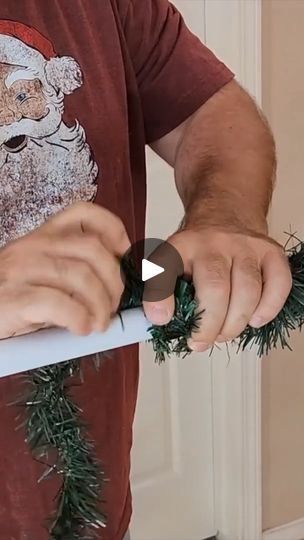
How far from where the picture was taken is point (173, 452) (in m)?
1.96

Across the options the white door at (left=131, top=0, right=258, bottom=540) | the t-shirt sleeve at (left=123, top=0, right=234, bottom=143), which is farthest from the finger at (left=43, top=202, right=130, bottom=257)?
the white door at (left=131, top=0, right=258, bottom=540)

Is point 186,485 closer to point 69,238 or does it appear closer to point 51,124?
point 51,124

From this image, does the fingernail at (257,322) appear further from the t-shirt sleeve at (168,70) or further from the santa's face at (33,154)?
the t-shirt sleeve at (168,70)

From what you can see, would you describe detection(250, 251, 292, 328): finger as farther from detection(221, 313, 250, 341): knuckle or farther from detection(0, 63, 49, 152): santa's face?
detection(0, 63, 49, 152): santa's face

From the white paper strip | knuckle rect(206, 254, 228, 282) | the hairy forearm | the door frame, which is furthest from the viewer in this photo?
the door frame

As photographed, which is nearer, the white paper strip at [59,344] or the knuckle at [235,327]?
the white paper strip at [59,344]

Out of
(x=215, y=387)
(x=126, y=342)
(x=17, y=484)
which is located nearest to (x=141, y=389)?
(x=215, y=387)

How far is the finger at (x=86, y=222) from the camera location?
21.0 inches

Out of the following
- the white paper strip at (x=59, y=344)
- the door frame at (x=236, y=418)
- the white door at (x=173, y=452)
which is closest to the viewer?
the white paper strip at (x=59, y=344)

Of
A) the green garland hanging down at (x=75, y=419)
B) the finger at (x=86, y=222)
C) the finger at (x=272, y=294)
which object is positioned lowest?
the green garland hanging down at (x=75, y=419)

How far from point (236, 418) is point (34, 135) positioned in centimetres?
118

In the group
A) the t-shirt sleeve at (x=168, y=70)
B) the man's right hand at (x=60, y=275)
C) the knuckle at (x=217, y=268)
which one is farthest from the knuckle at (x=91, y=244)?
the t-shirt sleeve at (x=168, y=70)
